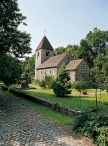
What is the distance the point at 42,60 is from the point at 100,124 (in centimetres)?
4179

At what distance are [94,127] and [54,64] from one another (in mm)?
32751

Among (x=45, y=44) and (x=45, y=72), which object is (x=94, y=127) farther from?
(x=45, y=44)

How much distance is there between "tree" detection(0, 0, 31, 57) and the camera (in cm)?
1429

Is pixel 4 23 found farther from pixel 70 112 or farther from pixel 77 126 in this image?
pixel 77 126

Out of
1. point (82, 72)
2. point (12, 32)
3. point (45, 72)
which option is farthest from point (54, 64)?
point (12, 32)

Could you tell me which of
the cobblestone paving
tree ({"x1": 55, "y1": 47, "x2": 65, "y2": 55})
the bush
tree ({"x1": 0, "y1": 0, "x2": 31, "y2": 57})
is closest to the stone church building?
the bush

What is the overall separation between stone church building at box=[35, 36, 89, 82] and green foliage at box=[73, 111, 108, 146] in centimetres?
2667

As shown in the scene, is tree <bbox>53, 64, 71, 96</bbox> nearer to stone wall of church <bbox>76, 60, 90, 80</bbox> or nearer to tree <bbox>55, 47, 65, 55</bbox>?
stone wall of church <bbox>76, 60, 90, 80</bbox>

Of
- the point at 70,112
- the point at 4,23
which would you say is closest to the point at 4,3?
the point at 4,23

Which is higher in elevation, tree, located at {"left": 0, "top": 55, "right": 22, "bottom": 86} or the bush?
tree, located at {"left": 0, "top": 55, "right": 22, "bottom": 86}

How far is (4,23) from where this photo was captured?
15055 mm

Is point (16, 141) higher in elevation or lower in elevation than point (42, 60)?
lower

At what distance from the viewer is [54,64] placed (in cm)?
3856

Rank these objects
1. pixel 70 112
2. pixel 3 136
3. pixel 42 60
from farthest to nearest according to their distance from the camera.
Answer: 1. pixel 42 60
2. pixel 70 112
3. pixel 3 136
